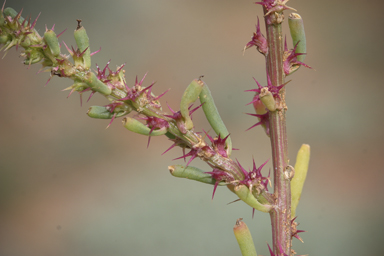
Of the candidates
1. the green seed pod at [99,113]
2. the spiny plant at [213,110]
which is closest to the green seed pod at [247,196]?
the spiny plant at [213,110]

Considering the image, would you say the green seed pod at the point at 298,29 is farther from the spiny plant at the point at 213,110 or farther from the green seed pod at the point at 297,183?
the green seed pod at the point at 297,183

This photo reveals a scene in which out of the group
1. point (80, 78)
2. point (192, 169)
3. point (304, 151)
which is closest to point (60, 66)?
point (80, 78)

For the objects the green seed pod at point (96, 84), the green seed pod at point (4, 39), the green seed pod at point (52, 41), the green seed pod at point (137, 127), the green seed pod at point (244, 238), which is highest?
the green seed pod at point (52, 41)

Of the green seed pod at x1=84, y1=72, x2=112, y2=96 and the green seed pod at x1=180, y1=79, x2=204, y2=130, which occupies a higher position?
the green seed pod at x1=180, y1=79, x2=204, y2=130

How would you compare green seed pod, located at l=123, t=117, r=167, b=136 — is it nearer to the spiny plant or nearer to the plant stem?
the spiny plant

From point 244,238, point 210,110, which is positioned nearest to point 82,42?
point 210,110

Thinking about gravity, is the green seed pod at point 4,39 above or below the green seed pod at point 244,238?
above

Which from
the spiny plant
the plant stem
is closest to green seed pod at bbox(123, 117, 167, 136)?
the spiny plant
